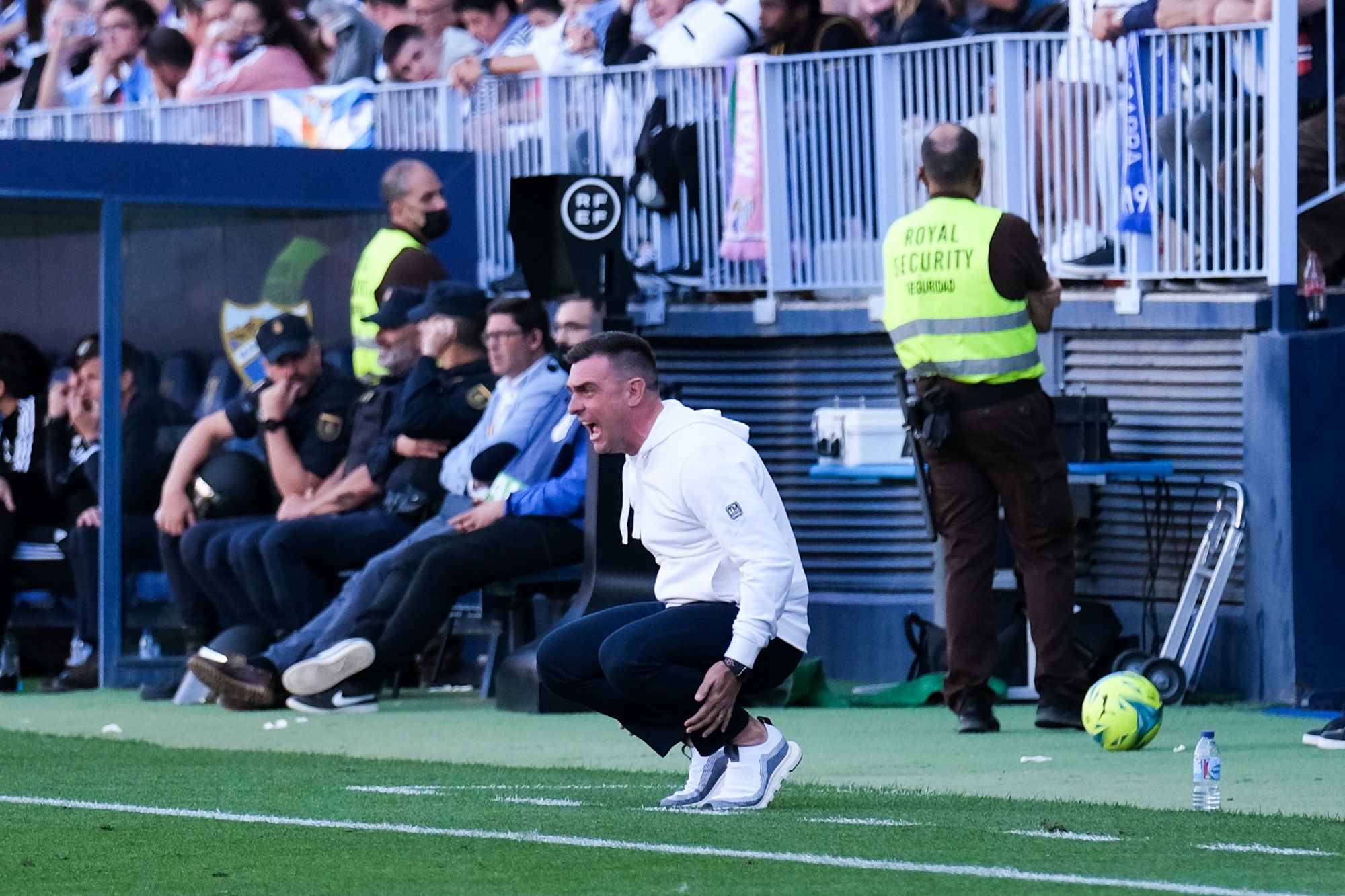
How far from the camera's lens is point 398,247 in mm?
13328

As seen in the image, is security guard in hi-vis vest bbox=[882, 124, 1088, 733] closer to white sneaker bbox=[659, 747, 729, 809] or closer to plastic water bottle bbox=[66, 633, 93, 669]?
white sneaker bbox=[659, 747, 729, 809]

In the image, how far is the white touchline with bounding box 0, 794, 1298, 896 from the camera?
529 cm

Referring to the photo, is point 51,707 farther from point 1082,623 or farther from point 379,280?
point 1082,623

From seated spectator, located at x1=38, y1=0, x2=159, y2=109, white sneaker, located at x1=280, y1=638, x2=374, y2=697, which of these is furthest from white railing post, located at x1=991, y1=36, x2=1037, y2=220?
seated spectator, located at x1=38, y1=0, x2=159, y2=109

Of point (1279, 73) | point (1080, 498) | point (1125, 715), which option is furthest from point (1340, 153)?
point (1125, 715)

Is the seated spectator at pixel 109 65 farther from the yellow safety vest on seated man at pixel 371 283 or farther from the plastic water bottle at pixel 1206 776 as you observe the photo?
the plastic water bottle at pixel 1206 776

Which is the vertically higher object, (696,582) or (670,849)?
(696,582)

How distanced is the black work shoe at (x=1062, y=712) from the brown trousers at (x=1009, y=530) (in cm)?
2

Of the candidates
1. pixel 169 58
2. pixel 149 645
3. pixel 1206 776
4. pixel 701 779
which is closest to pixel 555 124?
pixel 149 645

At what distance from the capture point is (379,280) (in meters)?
13.2

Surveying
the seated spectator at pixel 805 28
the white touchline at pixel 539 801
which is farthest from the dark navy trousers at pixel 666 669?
the seated spectator at pixel 805 28

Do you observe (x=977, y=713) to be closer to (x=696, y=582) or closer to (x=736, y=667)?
(x=696, y=582)

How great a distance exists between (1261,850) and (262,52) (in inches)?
452

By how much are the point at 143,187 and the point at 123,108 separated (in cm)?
384
